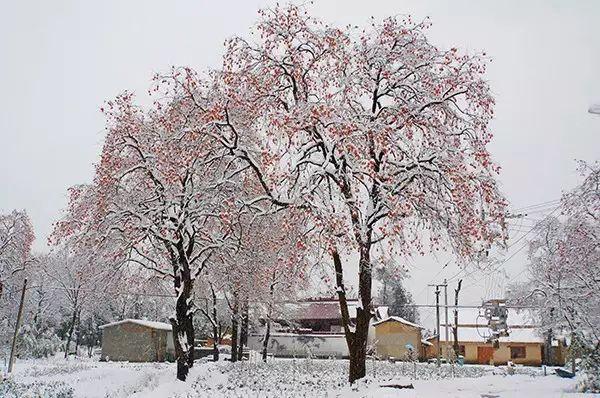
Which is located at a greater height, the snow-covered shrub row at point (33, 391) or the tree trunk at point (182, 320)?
the tree trunk at point (182, 320)

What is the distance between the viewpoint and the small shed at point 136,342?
49.8m

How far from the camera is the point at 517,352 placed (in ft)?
194

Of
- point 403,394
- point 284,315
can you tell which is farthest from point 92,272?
point 284,315

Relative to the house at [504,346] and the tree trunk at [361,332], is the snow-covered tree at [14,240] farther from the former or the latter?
the house at [504,346]

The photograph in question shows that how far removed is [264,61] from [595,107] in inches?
317

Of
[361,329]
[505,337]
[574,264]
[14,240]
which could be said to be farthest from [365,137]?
[505,337]

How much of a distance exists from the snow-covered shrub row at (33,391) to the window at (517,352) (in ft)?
160

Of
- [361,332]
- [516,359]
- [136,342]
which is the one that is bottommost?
[516,359]

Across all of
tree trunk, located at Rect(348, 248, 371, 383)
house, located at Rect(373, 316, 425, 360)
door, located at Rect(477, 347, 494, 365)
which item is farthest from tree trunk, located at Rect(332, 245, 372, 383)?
door, located at Rect(477, 347, 494, 365)

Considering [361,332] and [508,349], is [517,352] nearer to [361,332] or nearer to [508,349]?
[508,349]

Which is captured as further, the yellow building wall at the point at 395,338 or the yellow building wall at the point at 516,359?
the yellow building wall at the point at 516,359

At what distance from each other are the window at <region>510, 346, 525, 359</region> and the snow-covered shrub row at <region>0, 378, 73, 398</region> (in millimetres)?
48756

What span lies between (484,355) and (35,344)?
1797 inches

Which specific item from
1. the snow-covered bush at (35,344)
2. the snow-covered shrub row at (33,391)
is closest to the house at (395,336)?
the snow-covered bush at (35,344)
